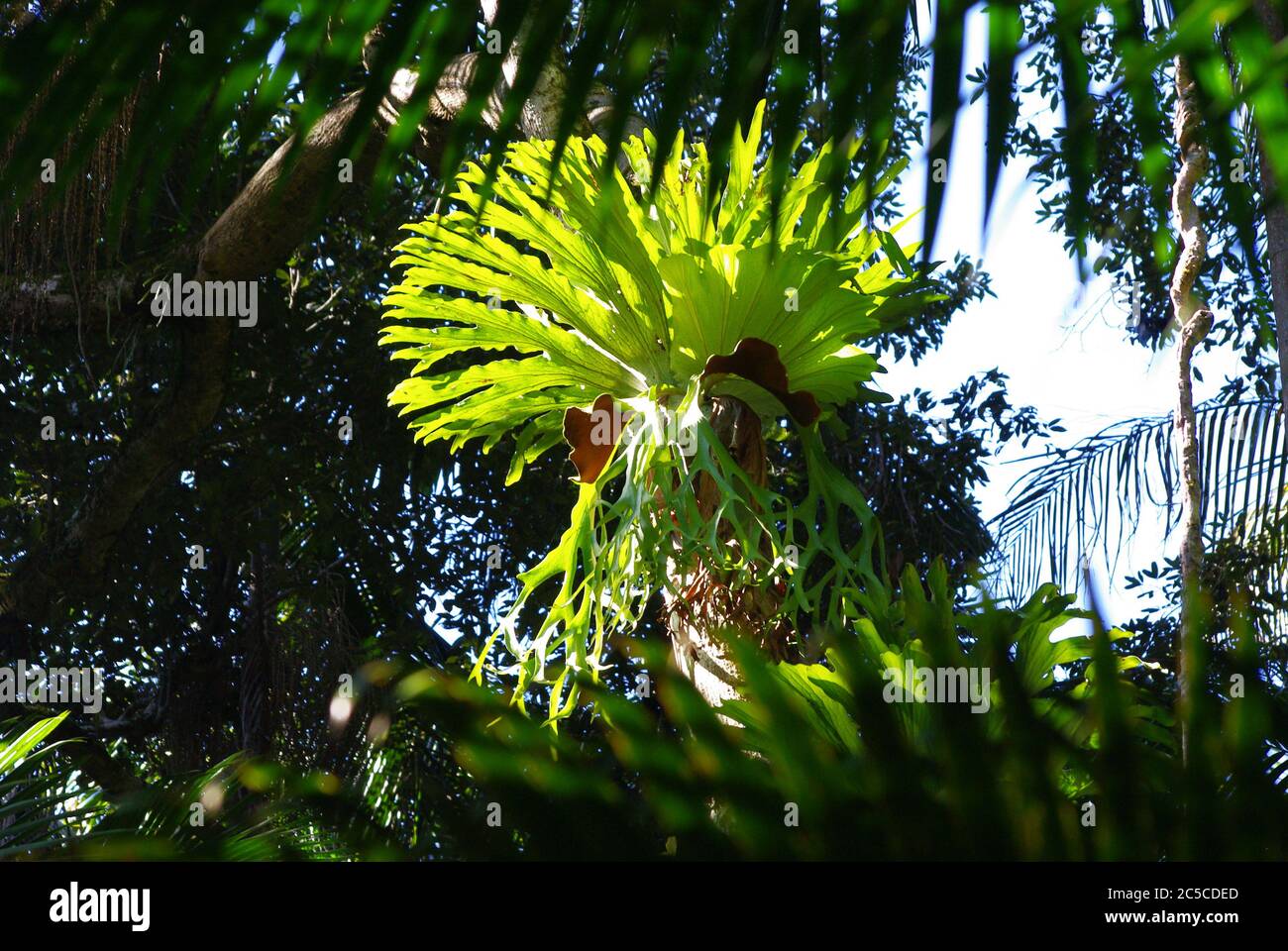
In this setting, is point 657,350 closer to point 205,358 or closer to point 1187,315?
point 1187,315

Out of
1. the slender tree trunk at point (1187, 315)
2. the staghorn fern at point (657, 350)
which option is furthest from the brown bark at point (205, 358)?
the slender tree trunk at point (1187, 315)

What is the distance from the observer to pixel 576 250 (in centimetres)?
200

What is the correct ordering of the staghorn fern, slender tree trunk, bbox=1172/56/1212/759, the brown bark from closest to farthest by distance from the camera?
slender tree trunk, bbox=1172/56/1212/759 < the staghorn fern < the brown bark

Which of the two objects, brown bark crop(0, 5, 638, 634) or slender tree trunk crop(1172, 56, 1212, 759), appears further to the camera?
brown bark crop(0, 5, 638, 634)

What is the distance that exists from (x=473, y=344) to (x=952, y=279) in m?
3.54

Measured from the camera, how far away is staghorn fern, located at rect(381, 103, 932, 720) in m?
1.90

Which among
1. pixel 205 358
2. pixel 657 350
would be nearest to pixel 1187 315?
pixel 657 350

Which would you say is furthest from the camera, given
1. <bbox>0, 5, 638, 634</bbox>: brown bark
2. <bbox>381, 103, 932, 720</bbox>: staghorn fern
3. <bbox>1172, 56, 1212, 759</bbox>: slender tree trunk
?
<bbox>0, 5, 638, 634</bbox>: brown bark

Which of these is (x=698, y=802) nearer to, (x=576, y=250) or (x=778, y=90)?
(x=778, y=90)

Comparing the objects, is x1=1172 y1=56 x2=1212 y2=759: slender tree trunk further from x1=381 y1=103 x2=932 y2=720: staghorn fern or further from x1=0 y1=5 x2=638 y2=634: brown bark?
x1=0 y1=5 x2=638 y2=634: brown bark

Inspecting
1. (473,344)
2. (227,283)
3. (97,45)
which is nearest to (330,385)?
(227,283)

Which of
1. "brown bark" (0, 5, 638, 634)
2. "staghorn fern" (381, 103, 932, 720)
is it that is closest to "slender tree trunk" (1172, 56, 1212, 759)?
"staghorn fern" (381, 103, 932, 720)

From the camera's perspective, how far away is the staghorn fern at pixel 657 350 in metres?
1.90
